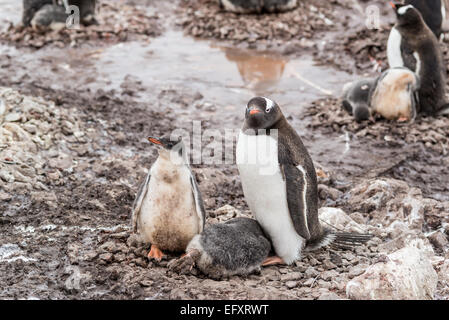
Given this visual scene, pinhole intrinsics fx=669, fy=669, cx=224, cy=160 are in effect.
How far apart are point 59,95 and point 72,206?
287 cm

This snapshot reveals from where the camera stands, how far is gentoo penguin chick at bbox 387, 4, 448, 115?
830 cm

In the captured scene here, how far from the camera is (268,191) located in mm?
4633

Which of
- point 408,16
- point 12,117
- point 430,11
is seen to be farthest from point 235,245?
point 430,11

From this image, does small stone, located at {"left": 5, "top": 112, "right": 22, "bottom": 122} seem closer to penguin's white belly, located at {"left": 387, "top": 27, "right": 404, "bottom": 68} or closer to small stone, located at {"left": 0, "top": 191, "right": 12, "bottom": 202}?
small stone, located at {"left": 0, "top": 191, "right": 12, "bottom": 202}

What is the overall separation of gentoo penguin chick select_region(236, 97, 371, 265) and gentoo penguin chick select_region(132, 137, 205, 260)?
1.53 ft

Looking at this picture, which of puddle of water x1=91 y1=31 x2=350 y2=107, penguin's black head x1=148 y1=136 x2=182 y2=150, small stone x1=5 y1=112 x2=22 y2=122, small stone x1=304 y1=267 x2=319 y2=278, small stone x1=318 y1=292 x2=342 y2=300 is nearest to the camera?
small stone x1=318 y1=292 x2=342 y2=300

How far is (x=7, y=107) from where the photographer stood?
683 centimetres

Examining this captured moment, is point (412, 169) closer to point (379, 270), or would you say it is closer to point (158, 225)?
point (379, 270)

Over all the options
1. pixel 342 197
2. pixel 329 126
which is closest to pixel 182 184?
pixel 342 197

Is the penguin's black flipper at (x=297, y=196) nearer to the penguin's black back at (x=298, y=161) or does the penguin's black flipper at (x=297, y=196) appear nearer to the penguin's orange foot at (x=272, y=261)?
the penguin's black back at (x=298, y=161)

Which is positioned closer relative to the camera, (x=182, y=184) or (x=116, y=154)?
(x=182, y=184)

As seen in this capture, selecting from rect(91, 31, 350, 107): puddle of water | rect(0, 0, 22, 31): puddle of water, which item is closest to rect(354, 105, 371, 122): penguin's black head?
rect(91, 31, 350, 107): puddle of water

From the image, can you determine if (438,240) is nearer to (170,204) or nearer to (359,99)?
(170,204)

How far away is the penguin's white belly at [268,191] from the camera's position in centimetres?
458
